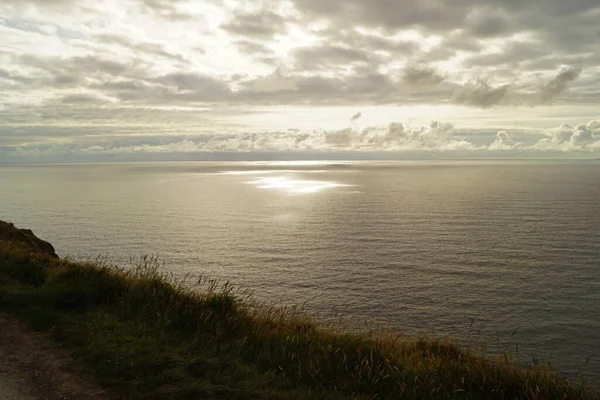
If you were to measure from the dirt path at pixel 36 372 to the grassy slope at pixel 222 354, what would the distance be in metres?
0.37

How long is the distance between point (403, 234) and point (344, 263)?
19.8 meters

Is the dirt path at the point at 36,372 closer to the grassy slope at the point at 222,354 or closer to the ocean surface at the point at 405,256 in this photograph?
the grassy slope at the point at 222,354

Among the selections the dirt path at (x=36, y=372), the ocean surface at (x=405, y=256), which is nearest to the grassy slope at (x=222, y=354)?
the dirt path at (x=36, y=372)

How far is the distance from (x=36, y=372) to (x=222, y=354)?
171 inches

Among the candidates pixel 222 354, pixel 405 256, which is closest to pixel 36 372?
pixel 222 354

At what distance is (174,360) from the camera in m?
9.94

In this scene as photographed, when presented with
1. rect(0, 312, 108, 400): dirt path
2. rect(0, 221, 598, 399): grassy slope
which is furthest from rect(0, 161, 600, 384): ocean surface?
rect(0, 312, 108, 400): dirt path

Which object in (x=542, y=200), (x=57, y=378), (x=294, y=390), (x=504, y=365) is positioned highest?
(x=57, y=378)

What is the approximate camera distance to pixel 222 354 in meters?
10.7

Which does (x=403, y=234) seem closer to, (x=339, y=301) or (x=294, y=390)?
(x=339, y=301)

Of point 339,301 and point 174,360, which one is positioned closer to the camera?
point 174,360

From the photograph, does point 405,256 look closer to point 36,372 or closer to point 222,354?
point 222,354

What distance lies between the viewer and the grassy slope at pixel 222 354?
30.5ft

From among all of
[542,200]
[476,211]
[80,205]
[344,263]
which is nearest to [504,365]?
[344,263]
